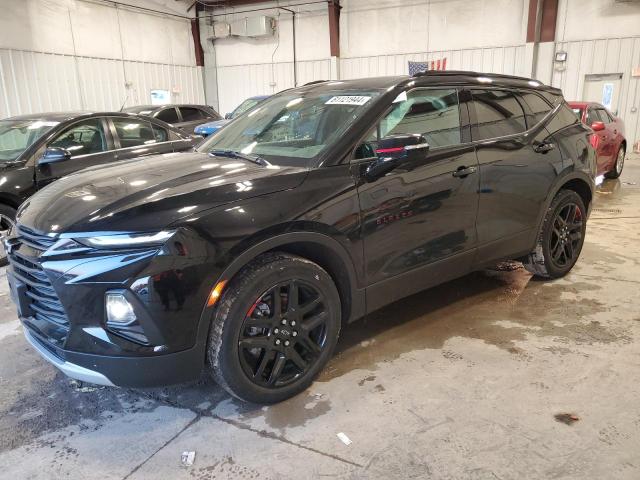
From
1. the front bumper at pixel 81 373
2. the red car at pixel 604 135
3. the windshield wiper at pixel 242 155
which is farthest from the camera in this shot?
the red car at pixel 604 135

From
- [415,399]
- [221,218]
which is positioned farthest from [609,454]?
[221,218]

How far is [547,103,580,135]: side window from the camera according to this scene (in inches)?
151

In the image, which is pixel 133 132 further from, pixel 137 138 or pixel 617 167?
pixel 617 167

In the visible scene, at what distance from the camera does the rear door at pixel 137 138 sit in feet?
18.6

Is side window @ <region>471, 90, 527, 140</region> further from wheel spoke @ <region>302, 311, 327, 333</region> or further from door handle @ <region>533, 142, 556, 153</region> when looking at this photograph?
wheel spoke @ <region>302, 311, 327, 333</region>

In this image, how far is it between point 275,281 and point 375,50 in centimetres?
1437

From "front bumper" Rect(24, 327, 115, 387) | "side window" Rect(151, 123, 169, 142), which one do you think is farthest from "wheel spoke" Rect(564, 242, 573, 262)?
"side window" Rect(151, 123, 169, 142)

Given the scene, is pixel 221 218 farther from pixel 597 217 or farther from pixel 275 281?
pixel 597 217

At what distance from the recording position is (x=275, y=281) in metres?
2.36

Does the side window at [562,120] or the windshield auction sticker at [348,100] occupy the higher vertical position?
the windshield auction sticker at [348,100]

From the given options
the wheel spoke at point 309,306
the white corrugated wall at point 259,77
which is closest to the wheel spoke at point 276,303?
the wheel spoke at point 309,306

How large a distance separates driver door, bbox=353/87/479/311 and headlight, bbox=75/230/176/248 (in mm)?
1038

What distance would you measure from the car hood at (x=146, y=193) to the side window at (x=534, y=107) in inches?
82.4

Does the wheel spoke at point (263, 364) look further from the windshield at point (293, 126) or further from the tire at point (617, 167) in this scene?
the tire at point (617, 167)
